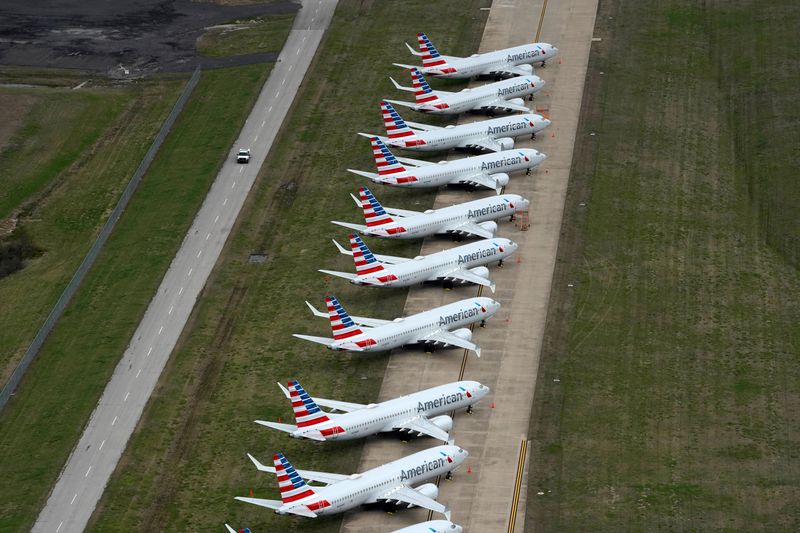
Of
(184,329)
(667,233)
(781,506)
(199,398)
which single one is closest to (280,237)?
(184,329)

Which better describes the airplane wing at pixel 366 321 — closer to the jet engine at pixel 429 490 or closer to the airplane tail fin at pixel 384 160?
the jet engine at pixel 429 490

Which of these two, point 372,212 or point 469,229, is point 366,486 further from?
point 469,229

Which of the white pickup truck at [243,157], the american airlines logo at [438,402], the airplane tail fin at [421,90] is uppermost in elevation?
the american airlines logo at [438,402]

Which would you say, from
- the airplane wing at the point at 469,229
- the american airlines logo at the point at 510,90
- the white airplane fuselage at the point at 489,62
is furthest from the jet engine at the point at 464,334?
the white airplane fuselage at the point at 489,62

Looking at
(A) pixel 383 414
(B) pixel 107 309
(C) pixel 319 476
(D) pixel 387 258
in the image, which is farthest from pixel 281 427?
(B) pixel 107 309

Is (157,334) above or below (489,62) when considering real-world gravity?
below

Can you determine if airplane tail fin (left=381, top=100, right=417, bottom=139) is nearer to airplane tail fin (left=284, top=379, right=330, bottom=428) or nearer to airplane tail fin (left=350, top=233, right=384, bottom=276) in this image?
airplane tail fin (left=350, top=233, right=384, bottom=276)

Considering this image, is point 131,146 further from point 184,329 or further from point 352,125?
point 184,329
